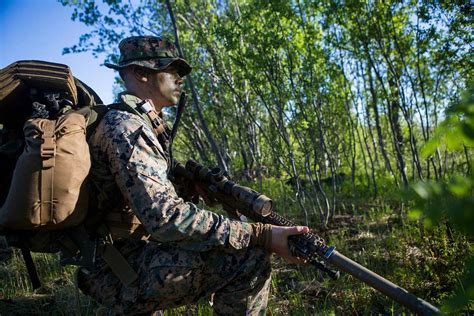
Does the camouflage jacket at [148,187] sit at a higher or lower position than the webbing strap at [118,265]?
higher

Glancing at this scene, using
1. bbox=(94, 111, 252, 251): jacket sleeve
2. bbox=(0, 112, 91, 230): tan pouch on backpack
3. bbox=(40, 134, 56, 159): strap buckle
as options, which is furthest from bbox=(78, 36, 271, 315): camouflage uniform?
bbox=(40, 134, 56, 159): strap buckle

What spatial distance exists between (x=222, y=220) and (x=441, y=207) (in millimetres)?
1696

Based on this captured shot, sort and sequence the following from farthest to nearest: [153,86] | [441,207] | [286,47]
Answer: [286,47], [153,86], [441,207]

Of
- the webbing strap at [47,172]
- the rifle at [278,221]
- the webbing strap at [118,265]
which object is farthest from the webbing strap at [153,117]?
the webbing strap at [118,265]

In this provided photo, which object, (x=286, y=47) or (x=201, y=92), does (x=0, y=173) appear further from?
(x=201, y=92)

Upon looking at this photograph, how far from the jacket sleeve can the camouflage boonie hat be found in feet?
1.73

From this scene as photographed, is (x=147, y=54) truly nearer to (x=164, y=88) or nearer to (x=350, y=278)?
(x=164, y=88)

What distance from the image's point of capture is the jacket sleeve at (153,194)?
7.00 feet

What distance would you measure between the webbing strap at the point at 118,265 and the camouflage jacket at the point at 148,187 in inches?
10.1

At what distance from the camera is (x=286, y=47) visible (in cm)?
490

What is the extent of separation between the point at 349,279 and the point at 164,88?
6.72ft

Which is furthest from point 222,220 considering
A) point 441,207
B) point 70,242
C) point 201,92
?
point 201,92

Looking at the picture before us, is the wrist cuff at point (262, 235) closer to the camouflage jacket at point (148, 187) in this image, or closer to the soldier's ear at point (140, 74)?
the camouflage jacket at point (148, 187)

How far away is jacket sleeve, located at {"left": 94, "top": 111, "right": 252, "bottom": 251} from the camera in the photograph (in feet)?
7.00
